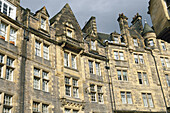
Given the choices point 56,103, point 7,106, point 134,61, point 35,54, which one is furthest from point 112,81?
point 7,106

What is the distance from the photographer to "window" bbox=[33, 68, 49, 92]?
1763 centimetres

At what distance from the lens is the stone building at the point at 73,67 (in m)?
16.6

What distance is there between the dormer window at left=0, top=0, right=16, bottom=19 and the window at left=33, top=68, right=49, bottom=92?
5.13 metres

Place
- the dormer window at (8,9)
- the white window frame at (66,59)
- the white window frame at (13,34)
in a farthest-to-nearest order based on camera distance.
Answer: the white window frame at (66,59) < the dormer window at (8,9) < the white window frame at (13,34)

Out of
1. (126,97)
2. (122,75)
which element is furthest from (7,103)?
(122,75)

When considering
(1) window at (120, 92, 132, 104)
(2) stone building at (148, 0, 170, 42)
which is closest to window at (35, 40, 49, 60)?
(1) window at (120, 92, 132, 104)

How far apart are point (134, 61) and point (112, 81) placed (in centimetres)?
475

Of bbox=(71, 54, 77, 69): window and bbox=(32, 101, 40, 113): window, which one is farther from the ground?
bbox=(71, 54, 77, 69): window

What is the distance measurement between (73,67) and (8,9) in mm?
8166

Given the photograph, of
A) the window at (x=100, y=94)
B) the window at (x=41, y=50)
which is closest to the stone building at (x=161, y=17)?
the window at (x=41, y=50)

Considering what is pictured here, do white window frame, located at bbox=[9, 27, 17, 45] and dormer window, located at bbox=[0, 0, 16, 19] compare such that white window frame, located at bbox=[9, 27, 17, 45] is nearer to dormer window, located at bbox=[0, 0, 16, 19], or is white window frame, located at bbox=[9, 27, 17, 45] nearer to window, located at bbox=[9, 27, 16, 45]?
window, located at bbox=[9, 27, 16, 45]

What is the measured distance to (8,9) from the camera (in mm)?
18031

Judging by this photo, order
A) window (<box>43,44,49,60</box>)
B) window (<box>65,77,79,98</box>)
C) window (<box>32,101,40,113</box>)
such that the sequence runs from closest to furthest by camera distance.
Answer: window (<box>32,101,40,113</box>) → window (<box>43,44,49,60</box>) → window (<box>65,77,79,98</box>)

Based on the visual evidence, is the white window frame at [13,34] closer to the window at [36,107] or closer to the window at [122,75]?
the window at [36,107]
